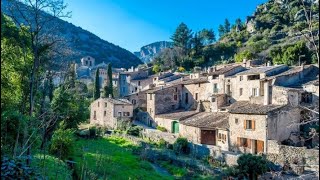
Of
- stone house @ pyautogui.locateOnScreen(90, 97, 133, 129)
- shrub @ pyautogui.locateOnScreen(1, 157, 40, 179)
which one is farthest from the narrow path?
shrub @ pyautogui.locateOnScreen(1, 157, 40, 179)

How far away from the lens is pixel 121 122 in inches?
1935

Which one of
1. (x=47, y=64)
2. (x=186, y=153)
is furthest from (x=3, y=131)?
(x=186, y=153)

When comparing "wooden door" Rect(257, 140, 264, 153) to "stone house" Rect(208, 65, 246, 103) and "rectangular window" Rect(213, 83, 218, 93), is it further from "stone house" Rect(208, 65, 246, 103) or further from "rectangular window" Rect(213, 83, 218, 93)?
"rectangular window" Rect(213, 83, 218, 93)

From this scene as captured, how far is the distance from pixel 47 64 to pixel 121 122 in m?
25.3

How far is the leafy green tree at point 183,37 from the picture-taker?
85.8 m

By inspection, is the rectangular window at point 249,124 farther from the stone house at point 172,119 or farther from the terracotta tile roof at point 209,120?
the stone house at point 172,119

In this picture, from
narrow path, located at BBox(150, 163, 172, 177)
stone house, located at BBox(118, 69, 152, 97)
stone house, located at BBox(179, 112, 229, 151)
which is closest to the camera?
narrow path, located at BBox(150, 163, 172, 177)

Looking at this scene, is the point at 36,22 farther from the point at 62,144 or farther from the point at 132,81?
the point at 132,81

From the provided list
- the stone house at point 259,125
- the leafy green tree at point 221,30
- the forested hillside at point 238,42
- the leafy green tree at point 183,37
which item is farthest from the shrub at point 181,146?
the leafy green tree at point 221,30

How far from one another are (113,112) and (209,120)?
17.0 meters

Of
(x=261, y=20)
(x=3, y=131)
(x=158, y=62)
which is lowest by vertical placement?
(x=3, y=131)

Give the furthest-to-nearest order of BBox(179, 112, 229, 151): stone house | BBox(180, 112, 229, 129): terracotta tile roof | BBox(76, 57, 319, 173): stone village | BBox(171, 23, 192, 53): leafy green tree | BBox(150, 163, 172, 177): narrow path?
BBox(171, 23, 192, 53): leafy green tree → BBox(180, 112, 229, 129): terracotta tile roof → BBox(179, 112, 229, 151): stone house → BBox(76, 57, 319, 173): stone village → BBox(150, 163, 172, 177): narrow path

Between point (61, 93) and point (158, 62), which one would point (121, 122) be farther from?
point (158, 62)

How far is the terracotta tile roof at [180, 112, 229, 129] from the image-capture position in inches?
1451
